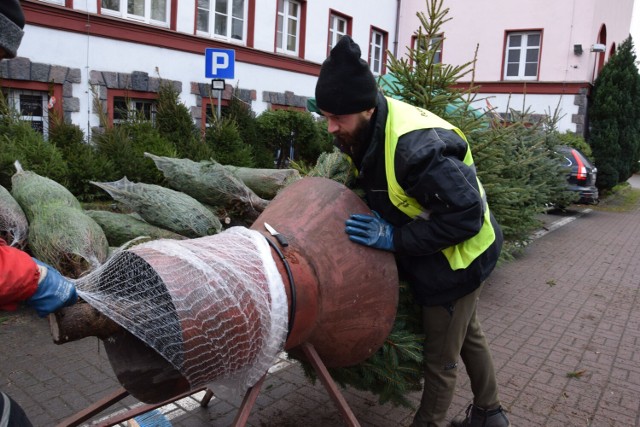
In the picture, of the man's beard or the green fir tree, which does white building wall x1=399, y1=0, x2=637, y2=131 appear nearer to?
the green fir tree

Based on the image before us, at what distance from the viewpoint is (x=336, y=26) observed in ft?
54.5

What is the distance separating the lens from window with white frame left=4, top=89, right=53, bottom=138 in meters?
8.77

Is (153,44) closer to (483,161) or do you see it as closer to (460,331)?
(483,161)

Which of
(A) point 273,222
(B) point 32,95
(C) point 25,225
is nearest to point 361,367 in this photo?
(A) point 273,222

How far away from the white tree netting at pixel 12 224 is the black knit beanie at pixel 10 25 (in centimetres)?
362

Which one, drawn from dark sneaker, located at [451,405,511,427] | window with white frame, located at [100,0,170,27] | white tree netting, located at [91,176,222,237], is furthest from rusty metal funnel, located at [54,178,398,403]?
window with white frame, located at [100,0,170,27]

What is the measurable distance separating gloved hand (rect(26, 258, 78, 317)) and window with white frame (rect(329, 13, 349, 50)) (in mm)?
15269

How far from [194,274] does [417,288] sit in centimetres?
123

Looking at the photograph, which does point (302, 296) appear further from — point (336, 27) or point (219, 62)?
point (336, 27)

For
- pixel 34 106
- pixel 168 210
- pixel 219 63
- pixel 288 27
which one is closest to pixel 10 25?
pixel 168 210

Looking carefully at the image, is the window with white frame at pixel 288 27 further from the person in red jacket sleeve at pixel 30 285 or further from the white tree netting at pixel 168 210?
the person in red jacket sleeve at pixel 30 285

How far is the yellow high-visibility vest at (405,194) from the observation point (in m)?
2.42

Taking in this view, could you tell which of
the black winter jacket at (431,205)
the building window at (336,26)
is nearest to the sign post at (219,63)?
the building window at (336,26)

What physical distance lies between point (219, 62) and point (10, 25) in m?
8.27
